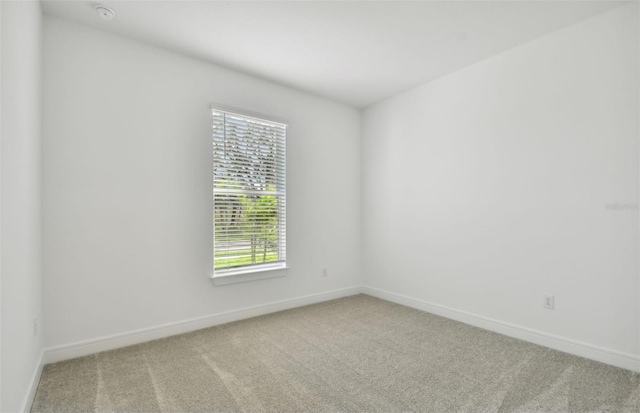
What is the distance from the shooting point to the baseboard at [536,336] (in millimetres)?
2352

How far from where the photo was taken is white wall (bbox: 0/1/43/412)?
1499 mm

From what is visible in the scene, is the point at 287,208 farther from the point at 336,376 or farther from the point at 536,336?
the point at 536,336

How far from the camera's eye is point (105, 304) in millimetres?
2641

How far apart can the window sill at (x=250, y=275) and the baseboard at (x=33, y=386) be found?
1.38m

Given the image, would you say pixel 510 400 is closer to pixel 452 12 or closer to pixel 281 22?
pixel 452 12

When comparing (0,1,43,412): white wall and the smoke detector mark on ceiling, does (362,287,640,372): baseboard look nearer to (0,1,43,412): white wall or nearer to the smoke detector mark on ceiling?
(0,1,43,412): white wall

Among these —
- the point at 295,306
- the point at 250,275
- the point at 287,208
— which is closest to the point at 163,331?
the point at 250,275

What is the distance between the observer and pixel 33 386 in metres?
2.00

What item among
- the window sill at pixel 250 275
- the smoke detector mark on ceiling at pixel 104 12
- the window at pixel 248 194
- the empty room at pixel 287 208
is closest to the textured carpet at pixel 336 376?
the empty room at pixel 287 208

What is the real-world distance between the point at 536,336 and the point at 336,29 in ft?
10.6

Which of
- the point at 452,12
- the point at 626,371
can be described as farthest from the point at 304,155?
the point at 626,371

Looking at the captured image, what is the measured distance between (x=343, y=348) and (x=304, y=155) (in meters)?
2.34

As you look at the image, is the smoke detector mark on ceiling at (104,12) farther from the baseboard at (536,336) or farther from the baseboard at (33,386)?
the baseboard at (536,336)

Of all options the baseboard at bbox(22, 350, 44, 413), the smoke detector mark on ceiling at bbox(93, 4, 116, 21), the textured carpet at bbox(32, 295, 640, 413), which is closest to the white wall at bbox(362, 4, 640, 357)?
the textured carpet at bbox(32, 295, 640, 413)
